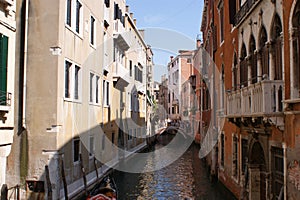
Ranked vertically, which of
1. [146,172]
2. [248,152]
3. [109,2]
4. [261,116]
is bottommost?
[146,172]

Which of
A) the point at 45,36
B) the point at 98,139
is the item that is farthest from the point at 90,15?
the point at 98,139

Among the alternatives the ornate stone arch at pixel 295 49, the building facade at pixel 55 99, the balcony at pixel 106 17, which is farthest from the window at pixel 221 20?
the ornate stone arch at pixel 295 49

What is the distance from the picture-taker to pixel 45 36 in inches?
357

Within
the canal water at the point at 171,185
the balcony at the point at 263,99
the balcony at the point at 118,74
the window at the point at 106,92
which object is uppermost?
the balcony at the point at 118,74

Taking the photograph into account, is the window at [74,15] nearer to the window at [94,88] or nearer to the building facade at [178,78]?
the window at [94,88]

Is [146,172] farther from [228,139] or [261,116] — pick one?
[261,116]

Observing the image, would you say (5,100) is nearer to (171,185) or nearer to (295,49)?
(295,49)

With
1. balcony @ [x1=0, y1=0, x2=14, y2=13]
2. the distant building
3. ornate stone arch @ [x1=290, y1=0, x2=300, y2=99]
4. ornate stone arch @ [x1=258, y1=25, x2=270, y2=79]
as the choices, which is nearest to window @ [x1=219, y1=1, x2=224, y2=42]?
ornate stone arch @ [x1=258, y1=25, x2=270, y2=79]

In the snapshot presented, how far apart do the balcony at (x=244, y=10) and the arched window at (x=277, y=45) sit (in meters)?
1.06

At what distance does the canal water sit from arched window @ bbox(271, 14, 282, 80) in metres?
5.27

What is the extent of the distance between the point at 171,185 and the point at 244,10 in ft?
26.5

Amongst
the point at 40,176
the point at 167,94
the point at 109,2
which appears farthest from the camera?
the point at 167,94

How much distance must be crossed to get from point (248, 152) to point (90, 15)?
24.1 feet

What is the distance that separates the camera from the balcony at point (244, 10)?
8590 millimetres
